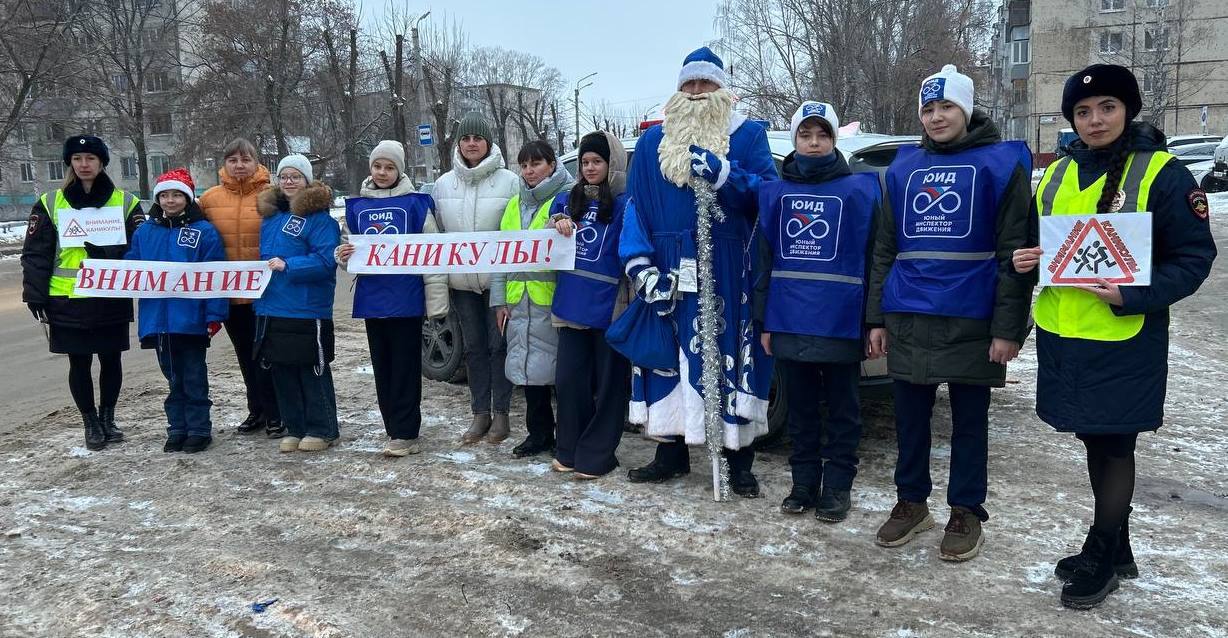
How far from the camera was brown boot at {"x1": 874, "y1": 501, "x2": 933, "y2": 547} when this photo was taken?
12.3 feet

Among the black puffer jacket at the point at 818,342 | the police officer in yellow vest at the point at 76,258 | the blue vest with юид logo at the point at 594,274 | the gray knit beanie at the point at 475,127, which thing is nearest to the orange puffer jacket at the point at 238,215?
the police officer in yellow vest at the point at 76,258

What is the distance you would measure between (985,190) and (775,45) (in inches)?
969

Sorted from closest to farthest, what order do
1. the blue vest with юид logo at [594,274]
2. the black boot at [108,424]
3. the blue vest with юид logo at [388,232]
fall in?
the blue vest with юид logo at [594,274] < the blue vest with юид logo at [388,232] < the black boot at [108,424]

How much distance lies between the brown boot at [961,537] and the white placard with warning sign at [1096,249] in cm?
108

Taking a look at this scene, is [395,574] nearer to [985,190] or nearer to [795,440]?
[795,440]

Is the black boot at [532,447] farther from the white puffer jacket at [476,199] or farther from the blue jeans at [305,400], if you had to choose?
the blue jeans at [305,400]

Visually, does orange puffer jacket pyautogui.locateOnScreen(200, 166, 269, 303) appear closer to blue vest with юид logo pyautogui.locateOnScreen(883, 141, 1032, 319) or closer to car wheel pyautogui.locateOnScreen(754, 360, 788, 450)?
car wheel pyautogui.locateOnScreen(754, 360, 788, 450)

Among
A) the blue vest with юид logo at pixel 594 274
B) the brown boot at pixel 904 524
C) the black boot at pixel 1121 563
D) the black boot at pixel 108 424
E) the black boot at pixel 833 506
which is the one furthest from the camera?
the black boot at pixel 108 424

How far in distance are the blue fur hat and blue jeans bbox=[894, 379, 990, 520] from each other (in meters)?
1.67

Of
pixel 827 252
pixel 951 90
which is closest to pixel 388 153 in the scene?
pixel 827 252

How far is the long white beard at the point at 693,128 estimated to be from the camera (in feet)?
13.7

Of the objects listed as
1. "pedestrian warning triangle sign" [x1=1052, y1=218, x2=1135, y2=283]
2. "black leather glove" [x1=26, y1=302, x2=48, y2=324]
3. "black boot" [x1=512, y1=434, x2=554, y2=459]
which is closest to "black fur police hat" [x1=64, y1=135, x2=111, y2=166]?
"black leather glove" [x1=26, y1=302, x2=48, y2=324]

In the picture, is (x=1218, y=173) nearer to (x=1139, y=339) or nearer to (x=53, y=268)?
(x=1139, y=339)

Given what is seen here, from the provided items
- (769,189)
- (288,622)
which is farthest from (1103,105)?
(288,622)
